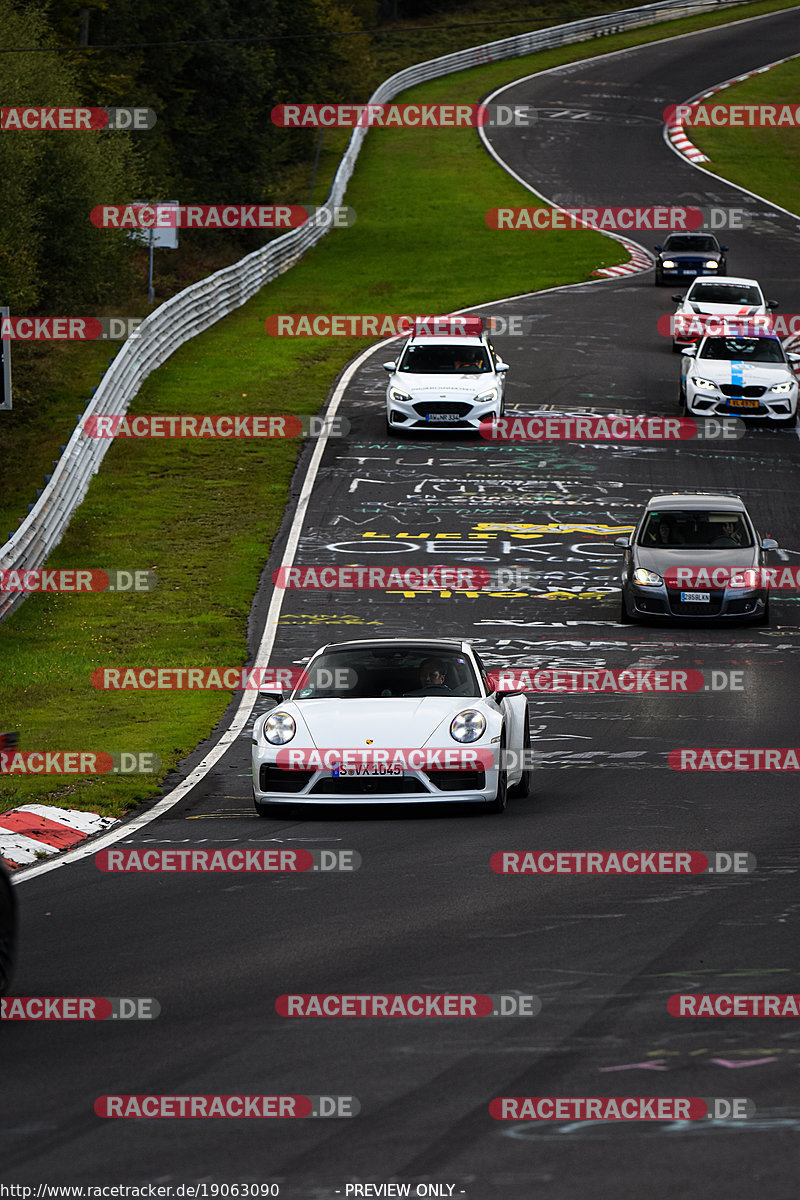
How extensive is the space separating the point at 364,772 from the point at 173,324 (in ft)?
102

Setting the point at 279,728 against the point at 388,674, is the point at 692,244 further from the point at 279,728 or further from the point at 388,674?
the point at 279,728

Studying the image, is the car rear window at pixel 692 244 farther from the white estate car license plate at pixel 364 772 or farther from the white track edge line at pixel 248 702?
the white estate car license plate at pixel 364 772

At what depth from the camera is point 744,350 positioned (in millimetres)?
33812

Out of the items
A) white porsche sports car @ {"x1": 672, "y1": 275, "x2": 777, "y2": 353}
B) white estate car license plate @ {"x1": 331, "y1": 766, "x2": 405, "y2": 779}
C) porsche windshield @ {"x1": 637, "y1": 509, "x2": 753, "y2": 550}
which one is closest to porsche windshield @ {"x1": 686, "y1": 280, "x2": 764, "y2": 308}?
white porsche sports car @ {"x1": 672, "y1": 275, "x2": 777, "y2": 353}

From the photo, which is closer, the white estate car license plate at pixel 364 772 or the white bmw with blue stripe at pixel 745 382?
the white estate car license plate at pixel 364 772

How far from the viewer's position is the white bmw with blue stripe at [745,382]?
109 feet

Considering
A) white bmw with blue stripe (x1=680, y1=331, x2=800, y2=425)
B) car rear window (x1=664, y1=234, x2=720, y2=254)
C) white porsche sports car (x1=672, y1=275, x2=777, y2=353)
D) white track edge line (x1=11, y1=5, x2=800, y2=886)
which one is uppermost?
car rear window (x1=664, y1=234, x2=720, y2=254)

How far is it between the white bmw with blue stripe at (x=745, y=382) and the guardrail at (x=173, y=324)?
38.3 ft

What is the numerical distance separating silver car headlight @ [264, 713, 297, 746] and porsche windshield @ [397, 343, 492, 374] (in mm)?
21303

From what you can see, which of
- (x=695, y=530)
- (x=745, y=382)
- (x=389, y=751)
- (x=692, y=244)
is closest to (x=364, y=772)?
(x=389, y=751)

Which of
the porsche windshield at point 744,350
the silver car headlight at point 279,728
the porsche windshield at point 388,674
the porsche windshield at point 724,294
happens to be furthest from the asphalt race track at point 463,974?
the porsche windshield at point 724,294

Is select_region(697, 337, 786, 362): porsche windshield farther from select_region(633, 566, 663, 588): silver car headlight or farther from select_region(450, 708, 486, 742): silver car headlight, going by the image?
select_region(450, 708, 486, 742): silver car headlight

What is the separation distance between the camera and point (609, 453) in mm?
33094

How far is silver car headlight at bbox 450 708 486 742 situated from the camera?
40.2 feet
